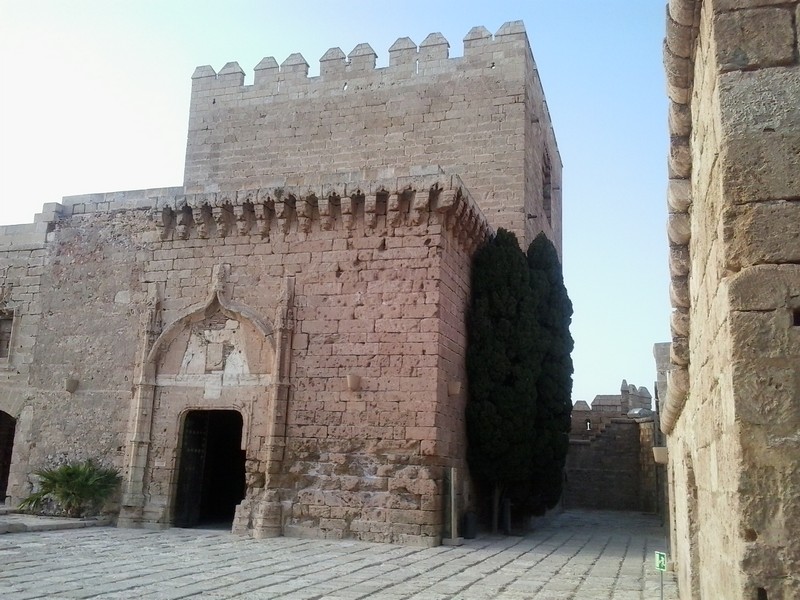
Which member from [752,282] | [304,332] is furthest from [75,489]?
[752,282]

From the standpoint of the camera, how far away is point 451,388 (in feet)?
35.4

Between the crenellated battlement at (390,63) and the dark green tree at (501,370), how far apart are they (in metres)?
4.24

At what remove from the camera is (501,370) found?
11672 mm

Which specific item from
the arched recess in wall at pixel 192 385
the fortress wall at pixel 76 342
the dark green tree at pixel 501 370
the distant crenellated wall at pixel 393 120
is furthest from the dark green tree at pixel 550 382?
the fortress wall at pixel 76 342

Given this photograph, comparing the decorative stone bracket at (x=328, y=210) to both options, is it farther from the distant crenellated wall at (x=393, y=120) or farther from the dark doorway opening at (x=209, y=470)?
the dark doorway opening at (x=209, y=470)

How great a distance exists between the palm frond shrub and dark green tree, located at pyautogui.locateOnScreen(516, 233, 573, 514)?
21.0 ft

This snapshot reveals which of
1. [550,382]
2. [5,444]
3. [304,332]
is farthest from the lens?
[5,444]

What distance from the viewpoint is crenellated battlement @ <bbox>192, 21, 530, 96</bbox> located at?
1441 cm

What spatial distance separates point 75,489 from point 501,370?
6.64m

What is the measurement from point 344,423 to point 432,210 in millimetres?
3278

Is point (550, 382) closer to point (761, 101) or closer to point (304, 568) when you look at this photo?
point (304, 568)

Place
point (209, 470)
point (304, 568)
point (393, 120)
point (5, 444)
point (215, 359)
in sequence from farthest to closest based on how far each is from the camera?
point (5, 444) → point (393, 120) → point (209, 470) → point (215, 359) → point (304, 568)

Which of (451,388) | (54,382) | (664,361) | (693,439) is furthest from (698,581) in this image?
(54,382)

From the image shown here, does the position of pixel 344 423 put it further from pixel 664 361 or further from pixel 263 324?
pixel 664 361
